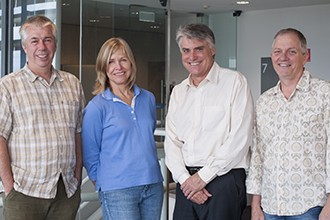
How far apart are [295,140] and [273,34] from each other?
29.9ft

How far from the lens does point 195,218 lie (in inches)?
97.4

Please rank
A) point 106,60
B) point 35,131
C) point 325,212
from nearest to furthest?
point 325,212, point 35,131, point 106,60

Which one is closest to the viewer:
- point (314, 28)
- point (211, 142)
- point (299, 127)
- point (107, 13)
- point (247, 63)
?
point (299, 127)

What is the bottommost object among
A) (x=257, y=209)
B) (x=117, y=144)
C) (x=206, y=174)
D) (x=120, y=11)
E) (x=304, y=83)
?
(x=257, y=209)

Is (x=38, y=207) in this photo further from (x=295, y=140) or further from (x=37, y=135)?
(x=295, y=140)

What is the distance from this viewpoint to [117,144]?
2.43m

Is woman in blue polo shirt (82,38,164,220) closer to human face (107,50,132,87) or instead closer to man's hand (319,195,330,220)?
human face (107,50,132,87)

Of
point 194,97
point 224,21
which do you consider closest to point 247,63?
point 224,21

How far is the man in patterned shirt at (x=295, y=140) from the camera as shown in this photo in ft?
7.17

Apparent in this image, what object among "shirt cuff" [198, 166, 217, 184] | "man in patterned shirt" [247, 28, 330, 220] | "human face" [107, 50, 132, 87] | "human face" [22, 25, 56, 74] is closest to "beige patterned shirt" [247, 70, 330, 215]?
"man in patterned shirt" [247, 28, 330, 220]

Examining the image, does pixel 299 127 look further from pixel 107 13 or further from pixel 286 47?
pixel 107 13

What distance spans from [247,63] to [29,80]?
951cm

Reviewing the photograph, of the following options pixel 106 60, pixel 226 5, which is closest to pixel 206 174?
pixel 106 60

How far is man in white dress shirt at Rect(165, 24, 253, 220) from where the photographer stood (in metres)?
2.39
